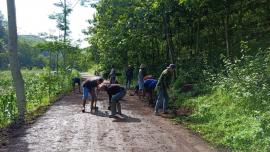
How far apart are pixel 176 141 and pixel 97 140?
2.17 meters

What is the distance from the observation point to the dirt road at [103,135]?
381 inches

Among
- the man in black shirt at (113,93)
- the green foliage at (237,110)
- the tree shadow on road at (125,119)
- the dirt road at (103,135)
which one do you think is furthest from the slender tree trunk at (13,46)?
the green foliage at (237,110)

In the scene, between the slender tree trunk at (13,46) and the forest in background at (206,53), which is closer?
the forest in background at (206,53)

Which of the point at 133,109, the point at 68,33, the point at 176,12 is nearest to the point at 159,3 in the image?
the point at 176,12

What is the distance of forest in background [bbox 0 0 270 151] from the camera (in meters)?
11.5

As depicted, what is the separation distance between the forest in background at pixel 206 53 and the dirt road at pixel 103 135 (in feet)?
2.98

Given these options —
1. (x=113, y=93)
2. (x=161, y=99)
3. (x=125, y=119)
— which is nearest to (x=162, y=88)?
(x=161, y=99)

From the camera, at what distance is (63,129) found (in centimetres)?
1222

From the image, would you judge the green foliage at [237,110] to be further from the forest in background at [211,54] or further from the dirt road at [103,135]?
the dirt road at [103,135]

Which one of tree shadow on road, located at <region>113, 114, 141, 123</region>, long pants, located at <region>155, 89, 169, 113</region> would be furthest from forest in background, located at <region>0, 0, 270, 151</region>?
tree shadow on road, located at <region>113, 114, 141, 123</region>

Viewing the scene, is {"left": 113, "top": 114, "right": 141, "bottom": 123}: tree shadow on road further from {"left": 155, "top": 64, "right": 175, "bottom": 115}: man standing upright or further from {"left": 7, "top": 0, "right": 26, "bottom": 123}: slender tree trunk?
{"left": 7, "top": 0, "right": 26, "bottom": 123}: slender tree trunk

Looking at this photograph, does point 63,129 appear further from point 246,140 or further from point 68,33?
point 68,33

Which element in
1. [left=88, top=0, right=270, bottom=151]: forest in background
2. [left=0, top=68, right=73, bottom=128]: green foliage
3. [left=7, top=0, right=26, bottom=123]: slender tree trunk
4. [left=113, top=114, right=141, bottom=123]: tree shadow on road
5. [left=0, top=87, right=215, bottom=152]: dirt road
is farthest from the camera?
[left=113, top=114, right=141, bottom=123]: tree shadow on road

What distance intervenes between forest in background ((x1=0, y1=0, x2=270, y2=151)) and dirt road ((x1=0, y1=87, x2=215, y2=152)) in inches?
35.8
